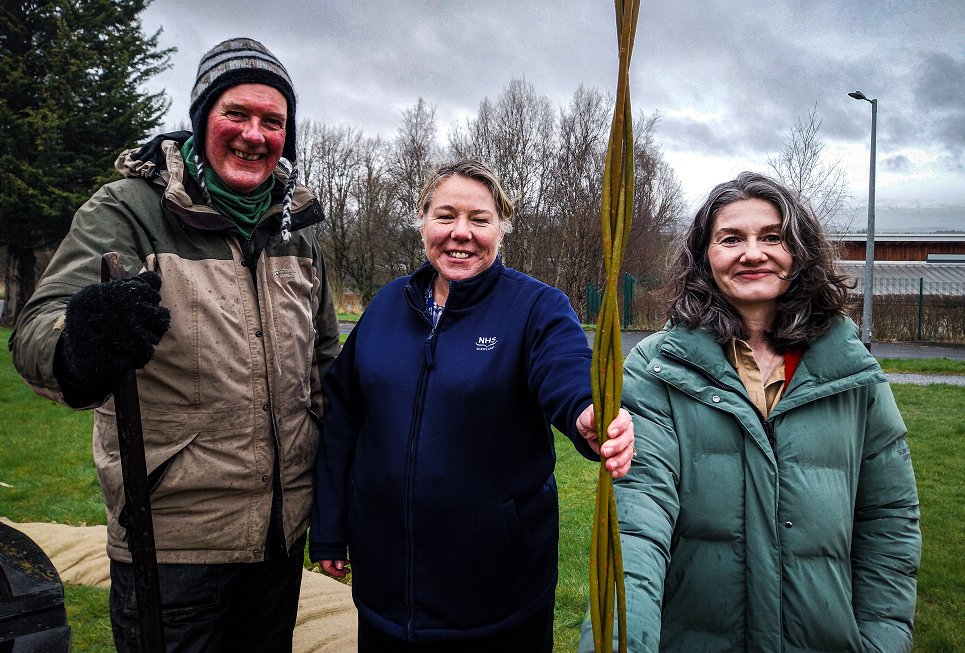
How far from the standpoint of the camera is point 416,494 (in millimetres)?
2049

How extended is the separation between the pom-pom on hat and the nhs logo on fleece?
1.01m

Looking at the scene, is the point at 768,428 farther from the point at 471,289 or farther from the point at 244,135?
the point at 244,135

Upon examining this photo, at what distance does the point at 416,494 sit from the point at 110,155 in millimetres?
18599

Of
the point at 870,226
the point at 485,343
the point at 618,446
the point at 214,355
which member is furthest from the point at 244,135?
the point at 870,226

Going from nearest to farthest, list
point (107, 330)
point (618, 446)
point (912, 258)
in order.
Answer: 1. point (618, 446)
2. point (107, 330)
3. point (912, 258)

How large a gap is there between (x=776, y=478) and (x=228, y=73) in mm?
1891

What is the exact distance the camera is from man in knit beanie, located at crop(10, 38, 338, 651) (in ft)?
6.60

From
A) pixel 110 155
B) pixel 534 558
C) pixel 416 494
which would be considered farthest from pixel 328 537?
pixel 110 155

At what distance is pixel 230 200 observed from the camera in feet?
7.03

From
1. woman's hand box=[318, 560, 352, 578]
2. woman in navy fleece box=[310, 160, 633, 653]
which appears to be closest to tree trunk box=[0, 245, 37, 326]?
woman's hand box=[318, 560, 352, 578]

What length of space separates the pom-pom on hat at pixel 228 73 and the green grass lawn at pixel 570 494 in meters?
3.18

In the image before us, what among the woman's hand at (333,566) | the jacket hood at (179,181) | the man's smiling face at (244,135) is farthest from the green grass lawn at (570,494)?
the man's smiling face at (244,135)

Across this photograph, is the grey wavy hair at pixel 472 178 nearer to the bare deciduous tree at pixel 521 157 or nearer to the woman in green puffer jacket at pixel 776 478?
the woman in green puffer jacket at pixel 776 478

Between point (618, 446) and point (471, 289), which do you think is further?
point (471, 289)
